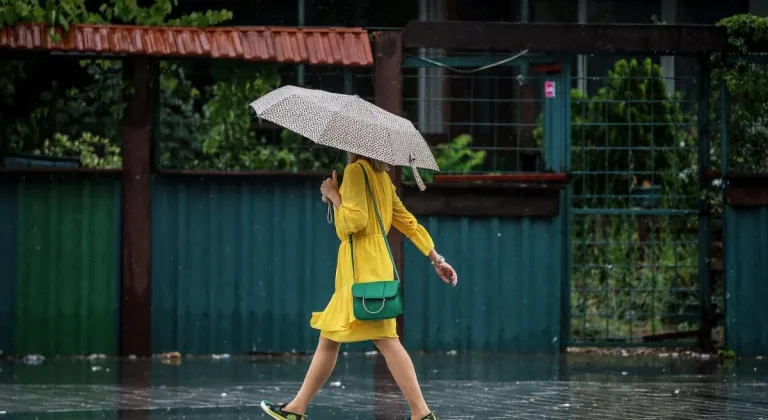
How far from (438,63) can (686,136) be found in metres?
2.46

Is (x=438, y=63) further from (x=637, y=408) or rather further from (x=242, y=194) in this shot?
(x=637, y=408)

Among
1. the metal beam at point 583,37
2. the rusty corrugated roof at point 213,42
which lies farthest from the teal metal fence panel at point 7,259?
the metal beam at point 583,37

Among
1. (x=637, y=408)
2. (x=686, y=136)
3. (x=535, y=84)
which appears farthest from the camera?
(x=535, y=84)

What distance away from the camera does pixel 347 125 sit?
8625mm

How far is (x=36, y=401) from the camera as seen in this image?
10305mm

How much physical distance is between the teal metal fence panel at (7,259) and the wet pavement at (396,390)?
0.51 m

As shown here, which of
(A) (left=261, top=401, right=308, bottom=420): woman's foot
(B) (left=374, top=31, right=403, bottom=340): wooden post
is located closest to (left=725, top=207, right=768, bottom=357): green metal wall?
(B) (left=374, top=31, right=403, bottom=340): wooden post

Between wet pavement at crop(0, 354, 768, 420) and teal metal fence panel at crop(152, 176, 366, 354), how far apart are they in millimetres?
323

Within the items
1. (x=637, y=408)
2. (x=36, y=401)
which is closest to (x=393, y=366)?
(x=637, y=408)

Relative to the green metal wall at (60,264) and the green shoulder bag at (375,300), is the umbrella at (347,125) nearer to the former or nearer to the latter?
the green shoulder bag at (375,300)

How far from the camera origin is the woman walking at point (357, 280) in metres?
8.73

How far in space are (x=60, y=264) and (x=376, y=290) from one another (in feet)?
16.6

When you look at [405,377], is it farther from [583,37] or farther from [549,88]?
[583,37]

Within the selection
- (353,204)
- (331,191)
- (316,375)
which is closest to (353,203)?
(353,204)
